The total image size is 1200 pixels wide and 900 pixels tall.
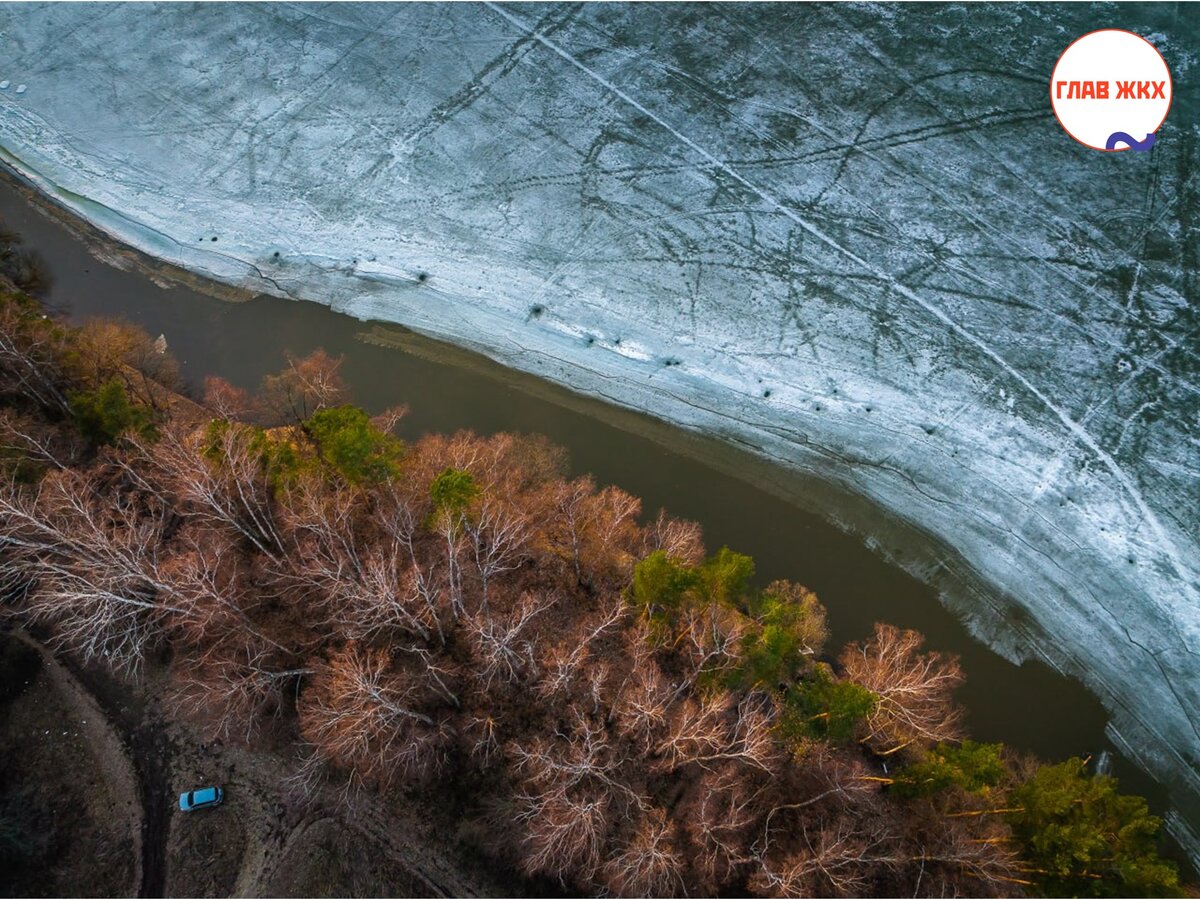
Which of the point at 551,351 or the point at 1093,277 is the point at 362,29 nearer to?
the point at 551,351

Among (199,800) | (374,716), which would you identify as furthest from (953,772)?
(199,800)

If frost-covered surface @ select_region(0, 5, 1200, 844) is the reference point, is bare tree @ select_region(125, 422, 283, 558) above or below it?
below

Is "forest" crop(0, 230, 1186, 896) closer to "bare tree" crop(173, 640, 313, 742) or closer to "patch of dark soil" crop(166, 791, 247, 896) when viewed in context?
"bare tree" crop(173, 640, 313, 742)

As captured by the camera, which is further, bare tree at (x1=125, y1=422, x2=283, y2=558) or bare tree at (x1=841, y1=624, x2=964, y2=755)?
bare tree at (x1=125, y1=422, x2=283, y2=558)

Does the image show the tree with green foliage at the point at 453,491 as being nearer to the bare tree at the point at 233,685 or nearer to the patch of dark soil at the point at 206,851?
the bare tree at the point at 233,685

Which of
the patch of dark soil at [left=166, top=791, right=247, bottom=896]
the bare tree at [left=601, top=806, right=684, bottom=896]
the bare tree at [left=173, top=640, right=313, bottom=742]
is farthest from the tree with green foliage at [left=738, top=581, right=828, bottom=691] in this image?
the patch of dark soil at [left=166, top=791, right=247, bottom=896]

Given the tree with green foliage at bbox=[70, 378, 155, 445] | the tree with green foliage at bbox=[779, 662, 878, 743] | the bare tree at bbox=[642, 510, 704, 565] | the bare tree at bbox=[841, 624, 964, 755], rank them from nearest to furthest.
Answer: the tree with green foliage at bbox=[779, 662, 878, 743], the bare tree at bbox=[841, 624, 964, 755], the bare tree at bbox=[642, 510, 704, 565], the tree with green foliage at bbox=[70, 378, 155, 445]

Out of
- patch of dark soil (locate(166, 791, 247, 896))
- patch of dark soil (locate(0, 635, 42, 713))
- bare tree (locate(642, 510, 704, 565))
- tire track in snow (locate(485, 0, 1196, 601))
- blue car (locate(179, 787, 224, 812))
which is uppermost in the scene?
tire track in snow (locate(485, 0, 1196, 601))

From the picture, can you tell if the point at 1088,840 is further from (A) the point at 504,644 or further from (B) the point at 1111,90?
(B) the point at 1111,90
